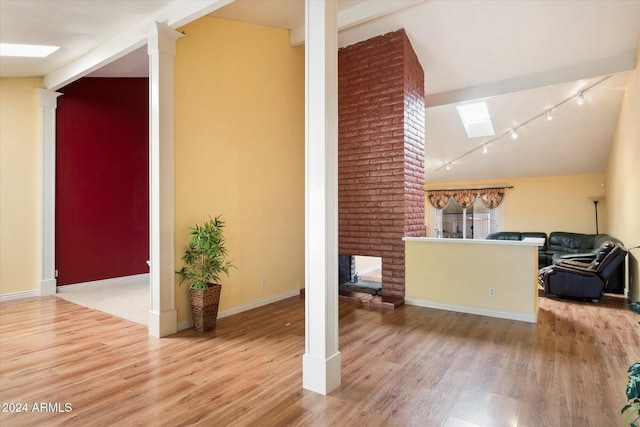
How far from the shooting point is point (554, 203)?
27.3ft

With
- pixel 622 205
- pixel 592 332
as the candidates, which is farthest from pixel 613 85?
pixel 592 332

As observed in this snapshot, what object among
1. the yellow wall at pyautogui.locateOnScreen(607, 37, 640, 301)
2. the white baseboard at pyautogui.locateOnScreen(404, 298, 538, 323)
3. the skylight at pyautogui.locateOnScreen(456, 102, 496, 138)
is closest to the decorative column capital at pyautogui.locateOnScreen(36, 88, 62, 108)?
the white baseboard at pyautogui.locateOnScreen(404, 298, 538, 323)

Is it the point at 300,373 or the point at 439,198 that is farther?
the point at 439,198

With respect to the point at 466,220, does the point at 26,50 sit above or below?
above

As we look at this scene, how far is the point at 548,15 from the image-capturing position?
4.21 m

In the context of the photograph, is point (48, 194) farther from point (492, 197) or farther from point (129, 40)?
point (492, 197)

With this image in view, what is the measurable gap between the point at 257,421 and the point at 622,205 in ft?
21.4

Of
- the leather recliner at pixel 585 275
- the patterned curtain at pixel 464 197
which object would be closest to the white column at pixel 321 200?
the leather recliner at pixel 585 275

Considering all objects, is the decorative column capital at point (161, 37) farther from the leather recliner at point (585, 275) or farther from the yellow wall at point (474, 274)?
the leather recliner at point (585, 275)

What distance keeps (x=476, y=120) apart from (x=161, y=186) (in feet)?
20.6

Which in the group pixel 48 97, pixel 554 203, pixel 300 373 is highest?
pixel 48 97

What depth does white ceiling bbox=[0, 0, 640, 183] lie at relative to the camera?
134 inches

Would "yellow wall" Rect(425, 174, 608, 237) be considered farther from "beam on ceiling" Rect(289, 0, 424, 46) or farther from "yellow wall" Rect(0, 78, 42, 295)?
"yellow wall" Rect(0, 78, 42, 295)

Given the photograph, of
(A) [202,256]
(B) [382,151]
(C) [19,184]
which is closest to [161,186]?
(A) [202,256]
